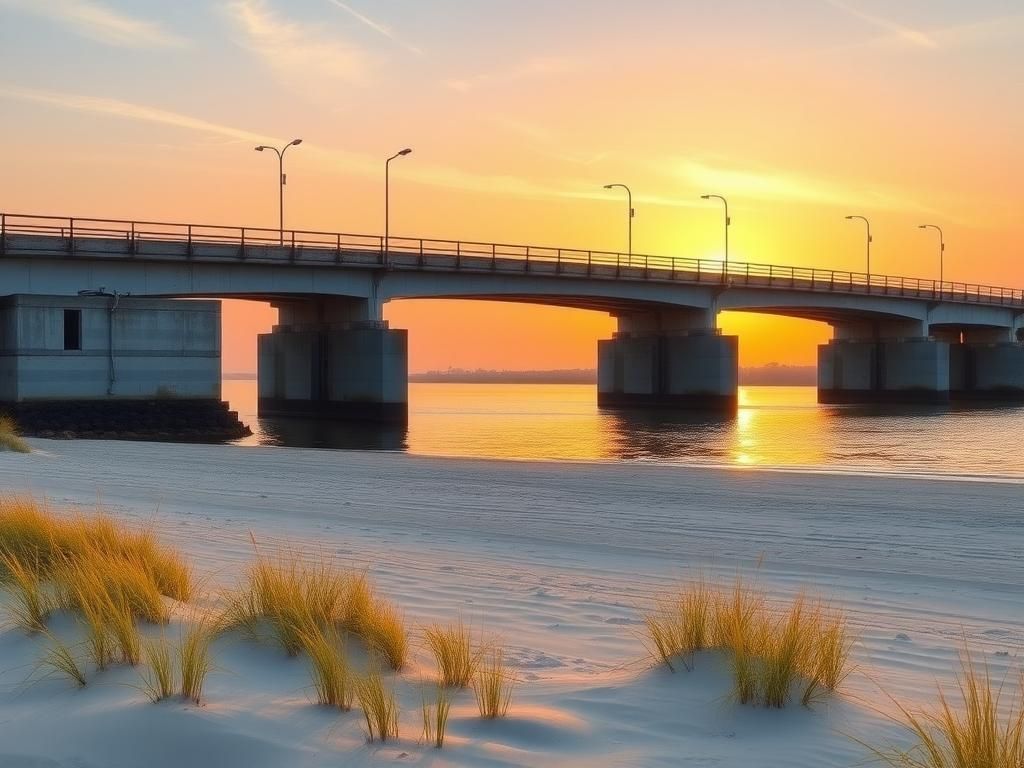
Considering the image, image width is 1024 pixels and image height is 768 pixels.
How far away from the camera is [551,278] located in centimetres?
6444

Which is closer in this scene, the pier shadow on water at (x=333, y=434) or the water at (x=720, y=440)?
the water at (x=720, y=440)

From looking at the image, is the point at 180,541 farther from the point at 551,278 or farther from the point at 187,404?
the point at 551,278

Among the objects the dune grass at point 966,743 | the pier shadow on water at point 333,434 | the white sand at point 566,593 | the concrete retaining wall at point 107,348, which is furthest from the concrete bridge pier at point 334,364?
the dune grass at point 966,743

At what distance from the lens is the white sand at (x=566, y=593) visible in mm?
4641

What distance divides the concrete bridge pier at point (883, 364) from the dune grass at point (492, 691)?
90.3m

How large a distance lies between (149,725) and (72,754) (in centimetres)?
33

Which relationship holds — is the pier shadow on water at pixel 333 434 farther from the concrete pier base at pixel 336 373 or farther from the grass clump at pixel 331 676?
the grass clump at pixel 331 676

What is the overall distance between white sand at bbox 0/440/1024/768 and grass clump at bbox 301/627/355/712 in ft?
0.29

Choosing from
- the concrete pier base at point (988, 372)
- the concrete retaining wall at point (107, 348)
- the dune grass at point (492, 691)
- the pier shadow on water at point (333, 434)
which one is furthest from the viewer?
the concrete pier base at point (988, 372)

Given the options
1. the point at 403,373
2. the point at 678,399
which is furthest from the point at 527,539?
the point at 678,399

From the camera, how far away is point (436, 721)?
466 centimetres

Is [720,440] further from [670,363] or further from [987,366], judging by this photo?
[987,366]

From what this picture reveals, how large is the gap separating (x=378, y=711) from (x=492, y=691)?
0.57 metres

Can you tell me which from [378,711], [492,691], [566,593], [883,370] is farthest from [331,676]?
[883,370]
